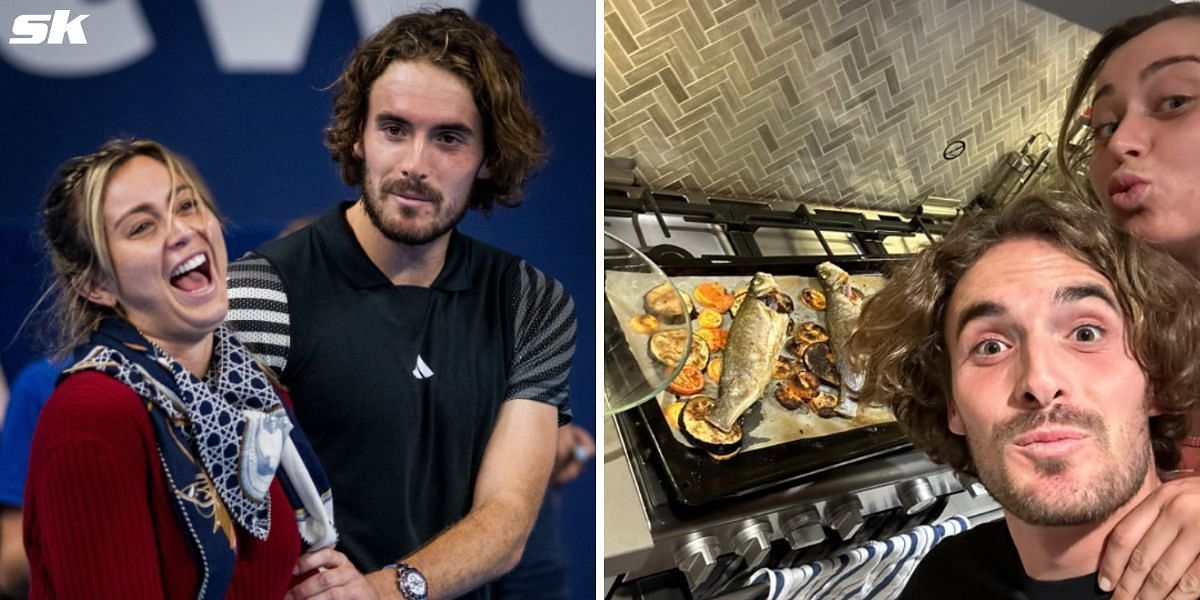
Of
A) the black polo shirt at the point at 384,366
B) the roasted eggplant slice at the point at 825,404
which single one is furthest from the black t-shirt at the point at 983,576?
the black polo shirt at the point at 384,366

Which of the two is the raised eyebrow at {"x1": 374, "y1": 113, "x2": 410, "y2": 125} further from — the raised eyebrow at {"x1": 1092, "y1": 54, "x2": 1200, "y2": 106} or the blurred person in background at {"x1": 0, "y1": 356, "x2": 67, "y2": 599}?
the raised eyebrow at {"x1": 1092, "y1": 54, "x2": 1200, "y2": 106}

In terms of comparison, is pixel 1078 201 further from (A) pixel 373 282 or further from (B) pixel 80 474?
(B) pixel 80 474

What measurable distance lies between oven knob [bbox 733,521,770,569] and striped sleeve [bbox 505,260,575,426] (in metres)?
0.57

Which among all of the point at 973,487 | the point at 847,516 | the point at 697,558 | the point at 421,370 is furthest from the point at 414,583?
the point at 973,487

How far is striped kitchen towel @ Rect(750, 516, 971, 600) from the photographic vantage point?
1800 mm

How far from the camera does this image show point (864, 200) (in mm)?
2619

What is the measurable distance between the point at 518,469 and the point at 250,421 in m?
0.52

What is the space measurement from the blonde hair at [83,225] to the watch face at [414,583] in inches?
27.7

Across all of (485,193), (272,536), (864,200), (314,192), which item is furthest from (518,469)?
(864,200)

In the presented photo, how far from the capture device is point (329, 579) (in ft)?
4.44

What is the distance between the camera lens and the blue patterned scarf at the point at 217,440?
1233 mm

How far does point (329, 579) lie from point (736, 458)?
1.02 metres

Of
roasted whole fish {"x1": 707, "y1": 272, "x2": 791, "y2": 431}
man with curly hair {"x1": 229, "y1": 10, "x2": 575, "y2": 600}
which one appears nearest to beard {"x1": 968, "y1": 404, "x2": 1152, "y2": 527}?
roasted whole fish {"x1": 707, "y1": 272, "x2": 791, "y2": 431}

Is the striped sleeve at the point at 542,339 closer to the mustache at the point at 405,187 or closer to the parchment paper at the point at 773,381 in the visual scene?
the parchment paper at the point at 773,381
